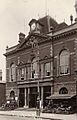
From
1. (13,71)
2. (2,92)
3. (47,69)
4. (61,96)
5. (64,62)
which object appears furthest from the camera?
(2,92)

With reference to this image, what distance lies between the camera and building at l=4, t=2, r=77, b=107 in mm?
36531

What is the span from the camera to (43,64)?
134 feet

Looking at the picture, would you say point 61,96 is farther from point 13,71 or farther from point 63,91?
point 13,71

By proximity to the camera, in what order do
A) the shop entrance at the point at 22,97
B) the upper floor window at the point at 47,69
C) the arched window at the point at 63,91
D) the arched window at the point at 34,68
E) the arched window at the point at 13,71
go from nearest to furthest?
1. the arched window at the point at 63,91
2. the upper floor window at the point at 47,69
3. the arched window at the point at 34,68
4. the shop entrance at the point at 22,97
5. the arched window at the point at 13,71

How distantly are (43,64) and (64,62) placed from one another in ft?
13.2

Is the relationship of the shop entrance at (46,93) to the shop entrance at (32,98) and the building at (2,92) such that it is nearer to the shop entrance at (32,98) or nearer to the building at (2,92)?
the shop entrance at (32,98)

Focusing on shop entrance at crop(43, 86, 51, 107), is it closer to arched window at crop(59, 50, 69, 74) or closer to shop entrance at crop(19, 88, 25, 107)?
arched window at crop(59, 50, 69, 74)

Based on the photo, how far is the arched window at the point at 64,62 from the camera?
3744 centimetres

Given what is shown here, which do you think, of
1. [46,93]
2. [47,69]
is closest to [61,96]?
[46,93]

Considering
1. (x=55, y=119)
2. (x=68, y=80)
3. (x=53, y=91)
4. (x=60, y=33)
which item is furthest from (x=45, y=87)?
(x=55, y=119)

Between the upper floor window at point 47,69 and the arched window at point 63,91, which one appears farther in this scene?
the upper floor window at point 47,69

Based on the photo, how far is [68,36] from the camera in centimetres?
3691

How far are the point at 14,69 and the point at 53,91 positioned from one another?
1109 cm

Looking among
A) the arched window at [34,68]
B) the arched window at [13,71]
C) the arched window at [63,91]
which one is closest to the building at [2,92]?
the arched window at [13,71]
